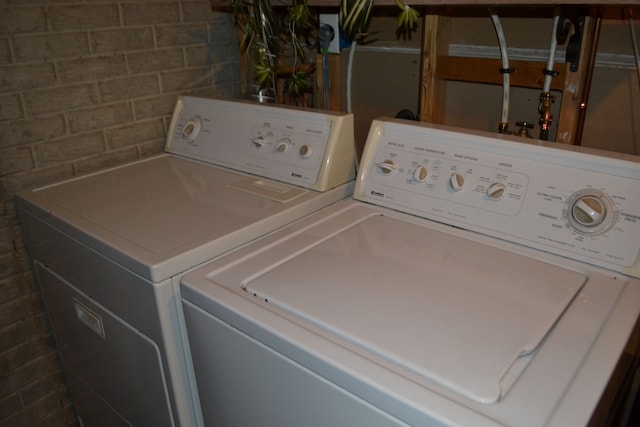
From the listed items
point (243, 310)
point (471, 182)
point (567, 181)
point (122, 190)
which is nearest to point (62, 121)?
point (122, 190)

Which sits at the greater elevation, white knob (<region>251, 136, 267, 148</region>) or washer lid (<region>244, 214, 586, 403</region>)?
white knob (<region>251, 136, 267, 148</region>)

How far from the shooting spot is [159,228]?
1.17 m

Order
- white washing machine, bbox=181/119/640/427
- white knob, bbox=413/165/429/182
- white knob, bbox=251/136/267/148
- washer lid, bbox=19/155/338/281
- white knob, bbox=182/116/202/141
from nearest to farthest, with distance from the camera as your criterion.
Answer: white washing machine, bbox=181/119/640/427
washer lid, bbox=19/155/338/281
white knob, bbox=413/165/429/182
white knob, bbox=251/136/267/148
white knob, bbox=182/116/202/141

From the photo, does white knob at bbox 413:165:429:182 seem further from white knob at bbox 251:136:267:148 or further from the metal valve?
white knob at bbox 251:136:267:148

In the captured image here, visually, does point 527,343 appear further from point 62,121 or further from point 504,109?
point 62,121

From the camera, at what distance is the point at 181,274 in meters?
1.03

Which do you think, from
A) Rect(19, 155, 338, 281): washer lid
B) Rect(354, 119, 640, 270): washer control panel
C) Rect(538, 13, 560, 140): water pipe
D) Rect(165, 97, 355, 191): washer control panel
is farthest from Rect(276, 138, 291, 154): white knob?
Rect(538, 13, 560, 140): water pipe

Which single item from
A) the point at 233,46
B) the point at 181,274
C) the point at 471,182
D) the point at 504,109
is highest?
the point at 233,46

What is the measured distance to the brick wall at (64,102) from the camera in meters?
1.40

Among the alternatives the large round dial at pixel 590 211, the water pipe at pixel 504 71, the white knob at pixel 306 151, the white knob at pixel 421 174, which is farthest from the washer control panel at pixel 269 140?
the large round dial at pixel 590 211

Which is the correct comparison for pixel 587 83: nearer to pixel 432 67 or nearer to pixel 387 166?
pixel 432 67

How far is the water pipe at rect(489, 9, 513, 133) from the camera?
53.1 inches

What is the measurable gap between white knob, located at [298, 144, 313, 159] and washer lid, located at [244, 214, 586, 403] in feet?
0.95

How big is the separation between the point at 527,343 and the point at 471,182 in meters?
0.45
